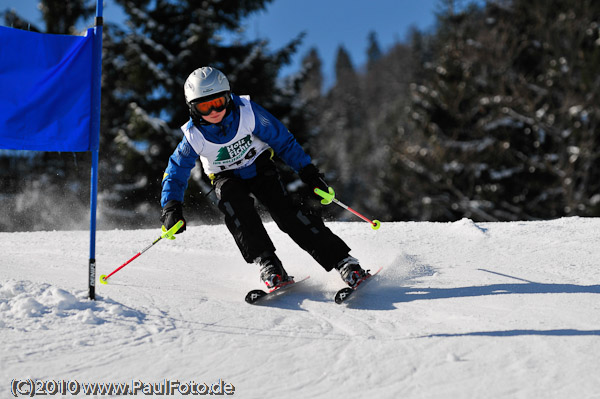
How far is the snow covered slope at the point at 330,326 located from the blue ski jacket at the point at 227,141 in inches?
30.0

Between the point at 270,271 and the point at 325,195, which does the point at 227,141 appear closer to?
the point at 325,195

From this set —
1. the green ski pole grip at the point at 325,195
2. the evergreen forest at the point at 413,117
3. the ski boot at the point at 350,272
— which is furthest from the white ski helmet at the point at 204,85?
the evergreen forest at the point at 413,117

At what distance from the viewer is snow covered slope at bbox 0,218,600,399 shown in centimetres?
215

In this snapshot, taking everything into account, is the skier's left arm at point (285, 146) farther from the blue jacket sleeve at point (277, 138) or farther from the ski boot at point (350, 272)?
the ski boot at point (350, 272)

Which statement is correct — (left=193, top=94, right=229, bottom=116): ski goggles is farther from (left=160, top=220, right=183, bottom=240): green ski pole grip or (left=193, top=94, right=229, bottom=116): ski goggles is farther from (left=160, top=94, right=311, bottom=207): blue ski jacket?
(left=160, top=220, right=183, bottom=240): green ski pole grip

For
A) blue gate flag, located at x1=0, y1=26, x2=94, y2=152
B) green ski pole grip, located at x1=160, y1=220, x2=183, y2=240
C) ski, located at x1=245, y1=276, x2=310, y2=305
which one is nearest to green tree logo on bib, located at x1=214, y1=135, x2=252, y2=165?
green ski pole grip, located at x1=160, y1=220, x2=183, y2=240

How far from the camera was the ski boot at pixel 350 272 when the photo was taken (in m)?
3.50

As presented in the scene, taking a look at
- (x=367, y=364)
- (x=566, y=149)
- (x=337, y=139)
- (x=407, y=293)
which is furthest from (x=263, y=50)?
(x=337, y=139)

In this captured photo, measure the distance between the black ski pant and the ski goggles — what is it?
0.55 meters

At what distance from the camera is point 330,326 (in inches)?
111

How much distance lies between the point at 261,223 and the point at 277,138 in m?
0.73

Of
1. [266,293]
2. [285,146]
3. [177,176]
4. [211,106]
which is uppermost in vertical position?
[211,106]

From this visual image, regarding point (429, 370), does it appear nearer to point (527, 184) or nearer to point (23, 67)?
point (23, 67)

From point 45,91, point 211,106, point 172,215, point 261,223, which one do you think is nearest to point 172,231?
point 172,215
